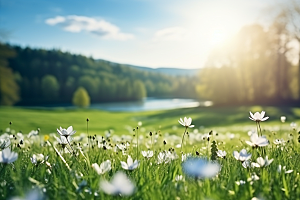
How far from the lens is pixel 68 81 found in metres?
137

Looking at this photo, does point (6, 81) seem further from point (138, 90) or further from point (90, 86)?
point (138, 90)

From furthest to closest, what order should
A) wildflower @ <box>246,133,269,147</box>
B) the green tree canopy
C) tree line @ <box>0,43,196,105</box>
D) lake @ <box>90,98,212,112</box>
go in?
the green tree canopy
tree line @ <box>0,43,196,105</box>
lake @ <box>90,98,212,112</box>
wildflower @ <box>246,133,269,147</box>

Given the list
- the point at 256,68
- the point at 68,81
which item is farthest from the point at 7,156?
the point at 68,81

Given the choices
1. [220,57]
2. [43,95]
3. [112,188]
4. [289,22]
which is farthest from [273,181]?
[43,95]

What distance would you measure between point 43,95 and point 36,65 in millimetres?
28721

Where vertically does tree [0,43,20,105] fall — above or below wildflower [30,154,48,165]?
above

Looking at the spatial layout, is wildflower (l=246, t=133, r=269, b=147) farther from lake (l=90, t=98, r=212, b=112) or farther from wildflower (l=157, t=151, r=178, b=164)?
lake (l=90, t=98, r=212, b=112)

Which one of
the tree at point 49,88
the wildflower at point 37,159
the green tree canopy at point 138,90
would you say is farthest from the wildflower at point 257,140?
the green tree canopy at point 138,90

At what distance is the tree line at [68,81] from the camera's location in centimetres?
12428

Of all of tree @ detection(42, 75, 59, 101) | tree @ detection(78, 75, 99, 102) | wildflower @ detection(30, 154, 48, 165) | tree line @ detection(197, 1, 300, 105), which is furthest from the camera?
tree @ detection(78, 75, 99, 102)

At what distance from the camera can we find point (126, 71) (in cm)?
19638

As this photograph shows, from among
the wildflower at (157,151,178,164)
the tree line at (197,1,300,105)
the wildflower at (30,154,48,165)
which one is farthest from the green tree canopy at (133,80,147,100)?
the wildflower at (30,154,48,165)

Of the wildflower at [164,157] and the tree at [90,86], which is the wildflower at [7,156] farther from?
the tree at [90,86]

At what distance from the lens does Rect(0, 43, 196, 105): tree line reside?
408ft
